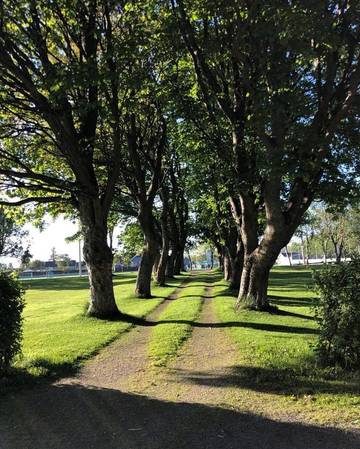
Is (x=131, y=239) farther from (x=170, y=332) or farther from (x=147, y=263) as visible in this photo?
(x=170, y=332)

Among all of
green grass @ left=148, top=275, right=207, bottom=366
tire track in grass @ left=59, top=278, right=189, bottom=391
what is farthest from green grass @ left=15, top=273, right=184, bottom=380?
green grass @ left=148, top=275, right=207, bottom=366

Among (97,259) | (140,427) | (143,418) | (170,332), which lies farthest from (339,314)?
(97,259)

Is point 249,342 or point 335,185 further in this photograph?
point 335,185

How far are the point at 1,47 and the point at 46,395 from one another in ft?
25.5

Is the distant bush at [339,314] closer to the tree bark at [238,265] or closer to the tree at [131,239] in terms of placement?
the tree bark at [238,265]

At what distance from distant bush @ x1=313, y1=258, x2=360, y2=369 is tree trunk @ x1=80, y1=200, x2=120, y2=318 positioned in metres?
8.04

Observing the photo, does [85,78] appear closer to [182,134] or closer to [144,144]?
[182,134]

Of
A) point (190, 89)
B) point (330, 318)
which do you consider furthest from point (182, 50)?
point (330, 318)

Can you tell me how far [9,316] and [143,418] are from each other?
107 inches

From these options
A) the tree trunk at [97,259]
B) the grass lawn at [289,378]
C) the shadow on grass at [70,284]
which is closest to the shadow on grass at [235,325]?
the grass lawn at [289,378]

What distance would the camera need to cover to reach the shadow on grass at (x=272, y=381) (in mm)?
6500

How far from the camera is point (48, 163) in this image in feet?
58.7

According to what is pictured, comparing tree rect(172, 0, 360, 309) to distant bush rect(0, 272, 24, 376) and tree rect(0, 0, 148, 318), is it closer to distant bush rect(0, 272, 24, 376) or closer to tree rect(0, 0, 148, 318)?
tree rect(0, 0, 148, 318)

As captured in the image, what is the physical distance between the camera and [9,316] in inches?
274
